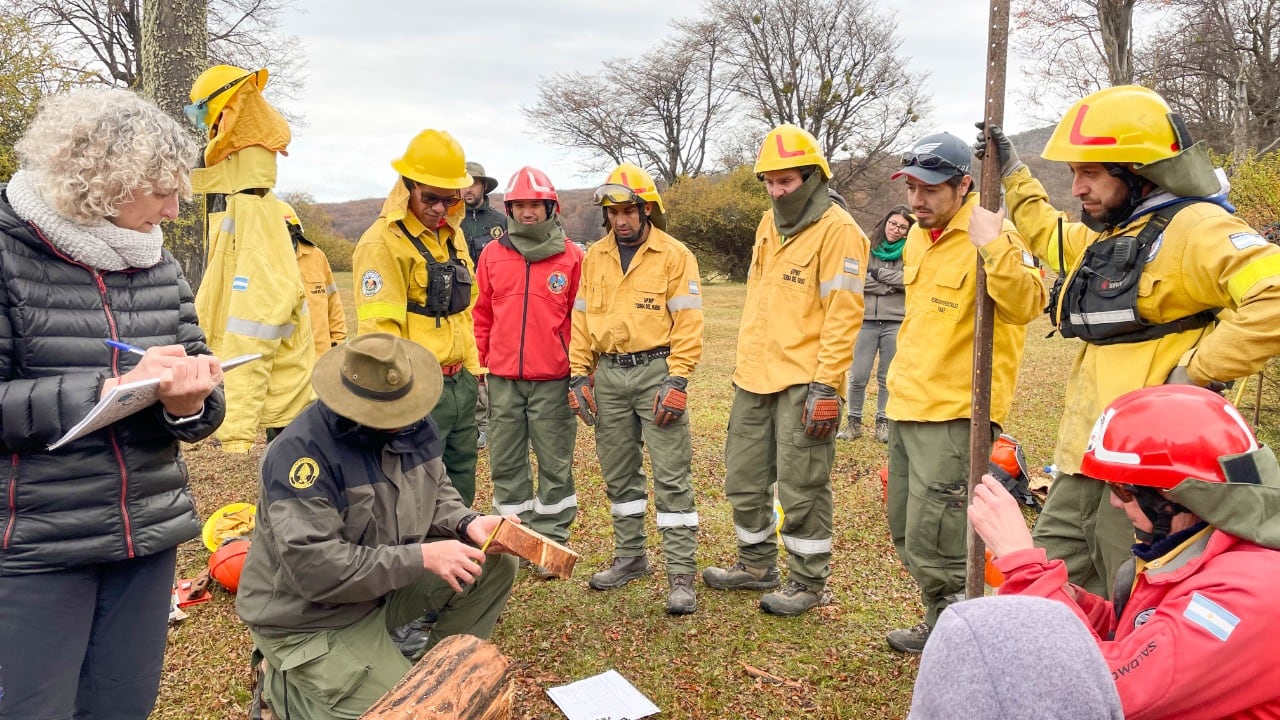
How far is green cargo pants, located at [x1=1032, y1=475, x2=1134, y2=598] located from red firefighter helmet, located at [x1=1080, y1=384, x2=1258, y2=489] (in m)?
0.77

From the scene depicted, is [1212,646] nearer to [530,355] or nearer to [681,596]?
[681,596]

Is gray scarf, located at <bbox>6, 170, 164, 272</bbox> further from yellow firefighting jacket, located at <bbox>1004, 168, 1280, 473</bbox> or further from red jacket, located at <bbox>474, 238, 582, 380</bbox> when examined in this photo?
yellow firefighting jacket, located at <bbox>1004, 168, 1280, 473</bbox>

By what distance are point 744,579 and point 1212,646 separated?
296 cm

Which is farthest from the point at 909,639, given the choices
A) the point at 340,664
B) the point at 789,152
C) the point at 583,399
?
the point at 340,664

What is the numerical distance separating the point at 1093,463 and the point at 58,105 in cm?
307

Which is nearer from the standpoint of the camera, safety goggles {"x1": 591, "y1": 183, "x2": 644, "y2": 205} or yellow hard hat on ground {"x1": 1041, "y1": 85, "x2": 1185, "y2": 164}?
yellow hard hat on ground {"x1": 1041, "y1": 85, "x2": 1185, "y2": 164}

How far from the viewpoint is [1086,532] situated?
280 cm

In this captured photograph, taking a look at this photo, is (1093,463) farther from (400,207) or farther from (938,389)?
(400,207)

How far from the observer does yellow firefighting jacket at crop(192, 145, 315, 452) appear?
362 cm

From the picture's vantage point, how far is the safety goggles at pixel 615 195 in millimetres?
4391

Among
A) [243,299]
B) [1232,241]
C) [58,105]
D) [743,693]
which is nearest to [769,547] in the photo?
[743,693]

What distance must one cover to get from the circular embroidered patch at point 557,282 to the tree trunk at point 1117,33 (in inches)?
657

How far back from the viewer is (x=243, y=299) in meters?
3.60

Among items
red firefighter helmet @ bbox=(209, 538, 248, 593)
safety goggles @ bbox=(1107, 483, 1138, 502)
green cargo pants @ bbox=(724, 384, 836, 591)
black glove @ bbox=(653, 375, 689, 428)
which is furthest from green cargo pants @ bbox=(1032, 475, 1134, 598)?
red firefighter helmet @ bbox=(209, 538, 248, 593)
